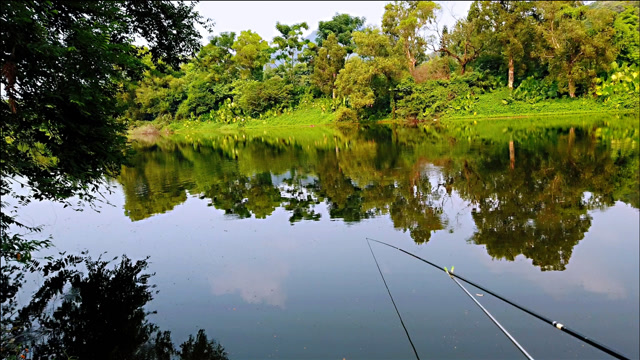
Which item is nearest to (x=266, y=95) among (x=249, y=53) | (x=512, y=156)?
(x=249, y=53)

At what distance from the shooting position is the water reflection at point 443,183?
9.08 m

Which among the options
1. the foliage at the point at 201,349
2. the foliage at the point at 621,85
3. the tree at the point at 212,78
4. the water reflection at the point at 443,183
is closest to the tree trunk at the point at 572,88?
the foliage at the point at 621,85

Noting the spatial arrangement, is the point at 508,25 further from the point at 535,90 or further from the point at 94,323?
the point at 94,323

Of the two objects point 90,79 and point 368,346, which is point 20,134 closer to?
point 90,79

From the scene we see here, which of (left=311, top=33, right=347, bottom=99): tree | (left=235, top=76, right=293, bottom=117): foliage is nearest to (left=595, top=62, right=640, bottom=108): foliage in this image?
(left=311, top=33, right=347, bottom=99): tree

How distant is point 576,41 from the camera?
3316cm

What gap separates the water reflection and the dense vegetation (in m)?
9.54

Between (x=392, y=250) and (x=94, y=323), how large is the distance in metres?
5.45

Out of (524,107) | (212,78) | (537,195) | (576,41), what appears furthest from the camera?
(212,78)

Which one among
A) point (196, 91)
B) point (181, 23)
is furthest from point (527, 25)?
point (196, 91)

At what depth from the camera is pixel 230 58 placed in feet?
208

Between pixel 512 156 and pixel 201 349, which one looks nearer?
pixel 201 349

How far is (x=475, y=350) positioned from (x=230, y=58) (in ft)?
211

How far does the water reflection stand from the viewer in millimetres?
9078
